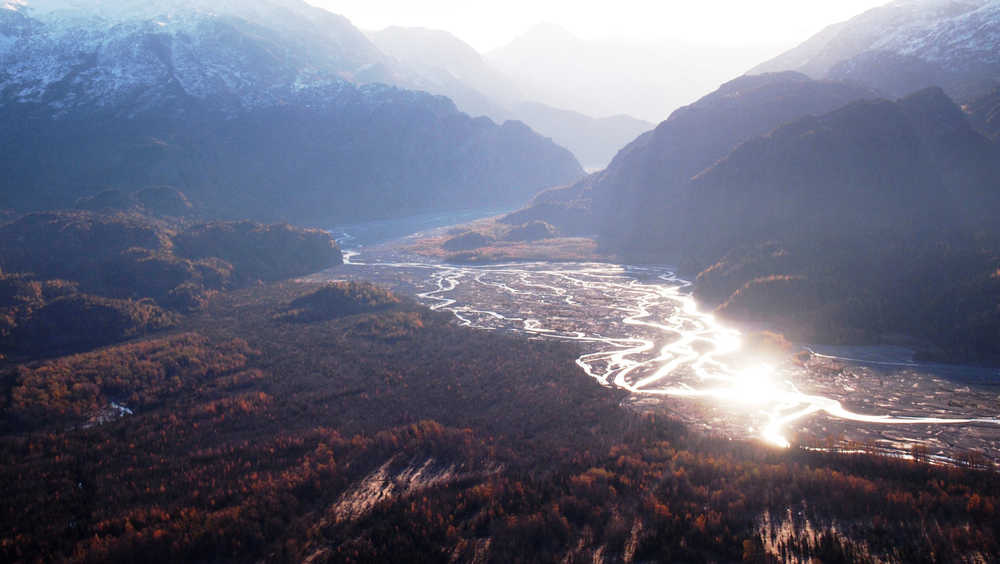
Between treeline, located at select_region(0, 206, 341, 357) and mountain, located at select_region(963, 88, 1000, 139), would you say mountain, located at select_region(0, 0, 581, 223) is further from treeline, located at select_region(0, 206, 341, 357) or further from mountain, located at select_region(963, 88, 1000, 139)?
mountain, located at select_region(963, 88, 1000, 139)

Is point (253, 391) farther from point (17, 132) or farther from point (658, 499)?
point (17, 132)

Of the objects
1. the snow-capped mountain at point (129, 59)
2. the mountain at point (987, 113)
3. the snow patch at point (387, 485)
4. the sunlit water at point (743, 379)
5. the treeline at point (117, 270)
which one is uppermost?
the snow-capped mountain at point (129, 59)

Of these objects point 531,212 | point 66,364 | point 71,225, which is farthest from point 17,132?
point 66,364

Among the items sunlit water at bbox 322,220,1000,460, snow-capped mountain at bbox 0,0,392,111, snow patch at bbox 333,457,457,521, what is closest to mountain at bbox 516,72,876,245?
sunlit water at bbox 322,220,1000,460

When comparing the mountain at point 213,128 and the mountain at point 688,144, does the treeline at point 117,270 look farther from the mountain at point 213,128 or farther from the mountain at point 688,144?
the mountain at point 688,144

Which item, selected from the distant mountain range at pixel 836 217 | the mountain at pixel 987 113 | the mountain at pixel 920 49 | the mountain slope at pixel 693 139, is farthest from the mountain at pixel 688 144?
the mountain at pixel 987 113

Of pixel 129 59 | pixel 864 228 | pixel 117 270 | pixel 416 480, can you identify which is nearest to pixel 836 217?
pixel 864 228
